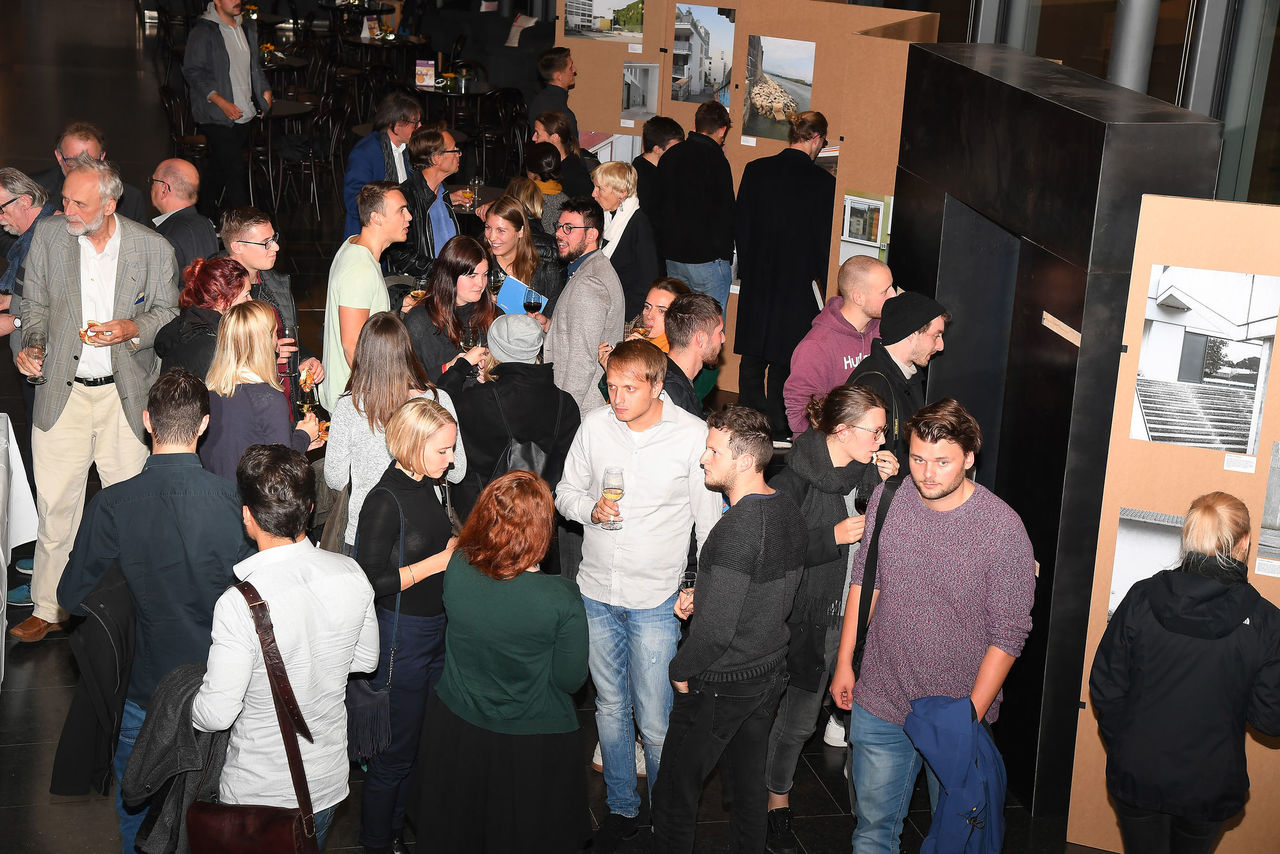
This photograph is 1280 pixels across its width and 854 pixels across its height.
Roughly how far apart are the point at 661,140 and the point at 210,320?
3.78 m

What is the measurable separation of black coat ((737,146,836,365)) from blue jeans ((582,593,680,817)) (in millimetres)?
3556

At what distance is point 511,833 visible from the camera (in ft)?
10.8

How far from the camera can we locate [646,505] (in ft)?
12.3

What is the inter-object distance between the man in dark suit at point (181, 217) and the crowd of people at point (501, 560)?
35 cm

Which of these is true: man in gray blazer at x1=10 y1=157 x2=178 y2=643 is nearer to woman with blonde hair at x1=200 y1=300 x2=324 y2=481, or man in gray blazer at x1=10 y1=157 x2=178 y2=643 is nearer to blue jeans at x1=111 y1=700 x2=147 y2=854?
woman with blonde hair at x1=200 y1=300 x2=324 y2=481

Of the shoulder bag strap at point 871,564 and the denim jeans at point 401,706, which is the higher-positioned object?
the shoulder bag strap at point 871,564

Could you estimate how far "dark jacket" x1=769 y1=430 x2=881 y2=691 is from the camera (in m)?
3.82

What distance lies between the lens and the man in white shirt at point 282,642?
2.89 meters

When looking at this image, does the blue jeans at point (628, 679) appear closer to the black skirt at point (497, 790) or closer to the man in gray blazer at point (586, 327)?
Answer: the black skirt at point (497, 790)

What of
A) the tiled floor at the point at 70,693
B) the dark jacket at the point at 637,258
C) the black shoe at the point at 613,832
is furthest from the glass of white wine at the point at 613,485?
the dark jacket at the point at 637,258

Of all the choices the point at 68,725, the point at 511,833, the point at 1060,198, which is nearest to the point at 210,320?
the point at 68,725

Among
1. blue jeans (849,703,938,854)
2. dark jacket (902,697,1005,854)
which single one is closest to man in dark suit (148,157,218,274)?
blue jeans (849,703,938,854)

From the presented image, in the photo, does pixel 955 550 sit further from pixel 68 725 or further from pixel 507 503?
pixel 68 725

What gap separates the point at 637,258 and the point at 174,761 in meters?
3.81
